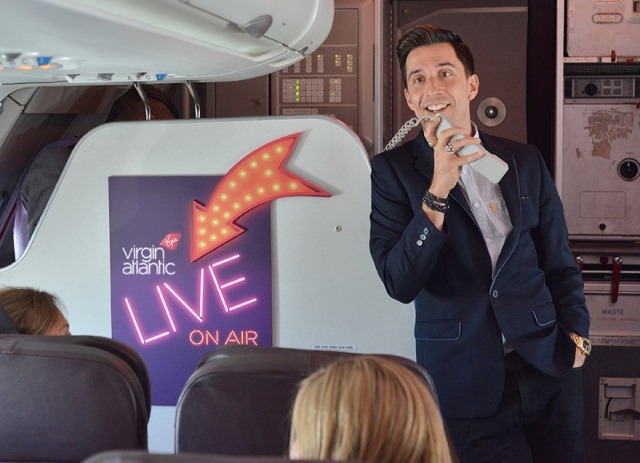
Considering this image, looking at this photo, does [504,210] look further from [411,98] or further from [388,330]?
[388,330]

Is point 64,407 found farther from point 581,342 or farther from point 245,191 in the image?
point 245,191

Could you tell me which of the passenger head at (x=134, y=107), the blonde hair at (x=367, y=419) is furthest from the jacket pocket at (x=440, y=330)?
the passenger head at (x=134, y=107)

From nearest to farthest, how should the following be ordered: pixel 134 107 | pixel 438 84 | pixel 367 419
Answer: pixel 367 419, pixel 438 84, pixel 134 107

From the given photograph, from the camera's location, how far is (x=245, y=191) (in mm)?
3506

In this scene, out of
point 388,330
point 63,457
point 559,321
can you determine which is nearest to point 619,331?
point 388,330

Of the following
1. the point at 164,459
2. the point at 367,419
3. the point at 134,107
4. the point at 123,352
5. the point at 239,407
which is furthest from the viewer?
the point at 134,107

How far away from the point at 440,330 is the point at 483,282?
0.18m

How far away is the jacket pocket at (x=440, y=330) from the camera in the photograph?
2.71 metres

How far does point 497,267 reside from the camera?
2.66 m

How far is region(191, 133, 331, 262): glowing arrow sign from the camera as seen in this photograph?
3.48 m

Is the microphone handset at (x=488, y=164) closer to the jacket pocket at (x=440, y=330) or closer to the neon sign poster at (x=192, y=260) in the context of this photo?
the jacket pocket at (x=440, y=330)

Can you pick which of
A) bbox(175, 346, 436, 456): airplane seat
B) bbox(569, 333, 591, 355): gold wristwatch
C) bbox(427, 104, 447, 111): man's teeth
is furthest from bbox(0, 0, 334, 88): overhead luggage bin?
bbox(569, 333, 591, 355): gold wristwatch

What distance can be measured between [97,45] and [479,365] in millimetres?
1401

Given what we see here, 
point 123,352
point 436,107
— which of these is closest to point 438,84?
point 436,107
